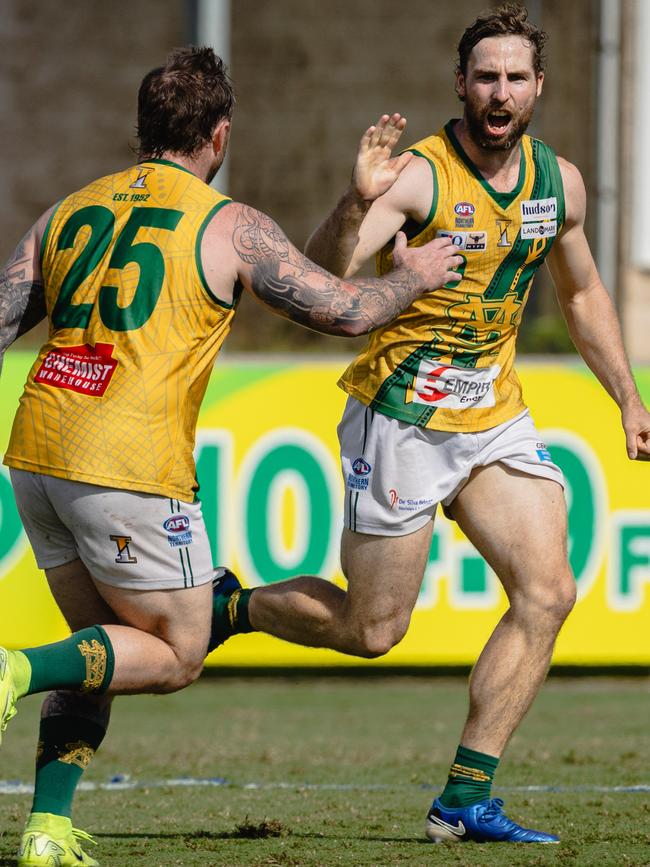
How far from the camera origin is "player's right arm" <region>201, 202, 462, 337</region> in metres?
4.48

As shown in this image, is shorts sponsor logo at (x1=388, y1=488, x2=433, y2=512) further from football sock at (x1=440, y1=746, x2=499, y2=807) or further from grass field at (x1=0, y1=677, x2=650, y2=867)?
Result: grass field at (x1=0, y1=677, x2=650, y2=867)

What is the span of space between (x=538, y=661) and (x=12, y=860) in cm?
176

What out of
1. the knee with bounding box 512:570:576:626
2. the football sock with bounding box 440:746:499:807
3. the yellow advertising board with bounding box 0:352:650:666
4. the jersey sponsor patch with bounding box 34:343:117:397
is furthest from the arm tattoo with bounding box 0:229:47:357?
the yellow advertising board with bounding box 0:352:650:666

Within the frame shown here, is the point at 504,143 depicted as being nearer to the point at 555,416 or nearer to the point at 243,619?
the point at 243,619

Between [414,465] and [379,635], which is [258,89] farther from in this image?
[379,635]

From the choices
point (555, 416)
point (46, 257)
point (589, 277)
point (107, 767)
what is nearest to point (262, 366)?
point (555, 416)

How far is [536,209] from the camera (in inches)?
207

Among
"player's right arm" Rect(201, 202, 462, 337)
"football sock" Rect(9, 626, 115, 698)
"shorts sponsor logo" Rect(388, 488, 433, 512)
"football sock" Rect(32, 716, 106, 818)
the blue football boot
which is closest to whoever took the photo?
"football sock" Rect(9, 626, 115, 698)

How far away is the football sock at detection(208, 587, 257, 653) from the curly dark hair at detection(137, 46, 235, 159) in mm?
1574

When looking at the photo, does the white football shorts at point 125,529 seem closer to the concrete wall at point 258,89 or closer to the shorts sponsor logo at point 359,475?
the shorts sponsor logo at point 359,475

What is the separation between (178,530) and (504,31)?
1.98 meters

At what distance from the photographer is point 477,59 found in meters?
5.17

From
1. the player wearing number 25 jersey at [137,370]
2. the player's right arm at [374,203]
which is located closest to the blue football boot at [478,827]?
the player wearing number 25 jersey at [137,370]

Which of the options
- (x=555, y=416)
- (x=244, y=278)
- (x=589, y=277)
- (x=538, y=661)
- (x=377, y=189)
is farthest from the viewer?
(x=555, y=416)
